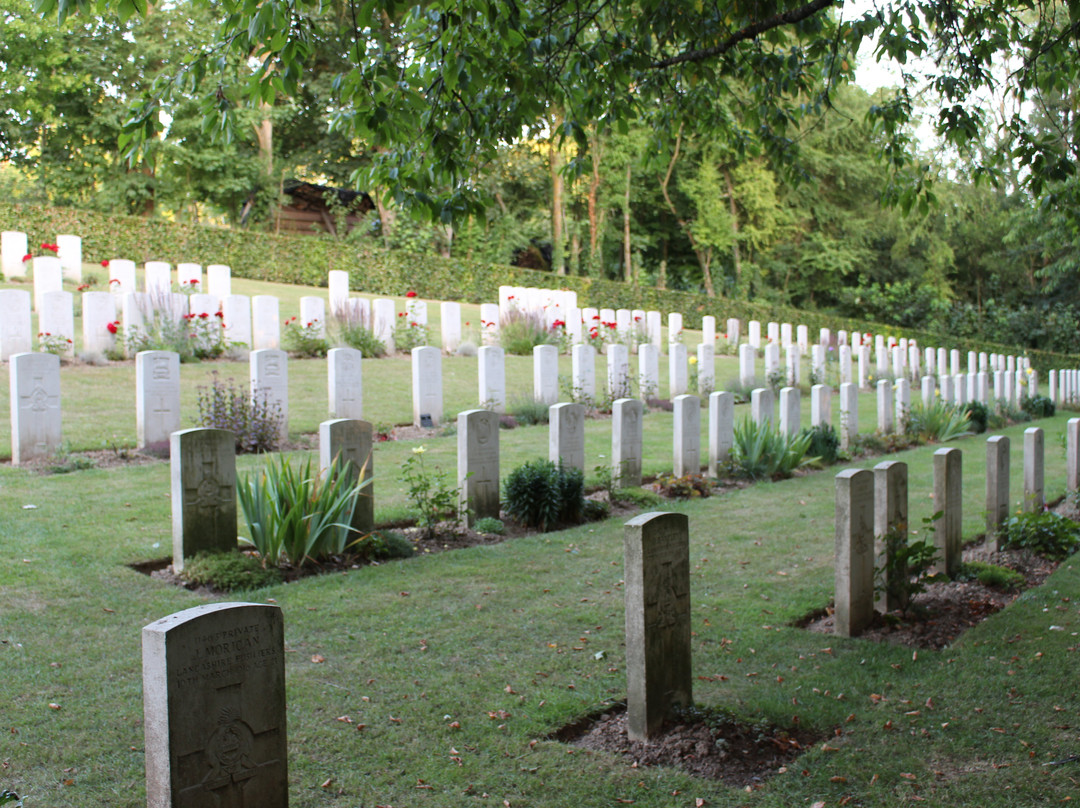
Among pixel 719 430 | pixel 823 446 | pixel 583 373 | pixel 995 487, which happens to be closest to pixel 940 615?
pixel 995 487

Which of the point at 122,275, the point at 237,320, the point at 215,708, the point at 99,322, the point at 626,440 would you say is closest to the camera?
the point at 215,708

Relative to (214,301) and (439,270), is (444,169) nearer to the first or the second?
(214,301)

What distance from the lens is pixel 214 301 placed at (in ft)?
43.4

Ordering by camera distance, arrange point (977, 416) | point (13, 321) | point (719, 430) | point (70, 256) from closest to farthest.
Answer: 1. point (719, 430)
2. point (13, 321)
3. point (977, 416)
4. point (70, 256)

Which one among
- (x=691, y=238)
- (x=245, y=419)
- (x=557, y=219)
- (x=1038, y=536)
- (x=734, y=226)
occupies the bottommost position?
(x=1038, y=536)

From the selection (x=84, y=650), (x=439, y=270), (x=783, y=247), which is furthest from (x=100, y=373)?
(x=783, y=247)

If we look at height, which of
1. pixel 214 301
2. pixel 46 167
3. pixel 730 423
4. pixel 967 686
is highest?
pixel 46 167

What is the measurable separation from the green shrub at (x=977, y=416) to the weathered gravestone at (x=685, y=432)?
30.3 feet

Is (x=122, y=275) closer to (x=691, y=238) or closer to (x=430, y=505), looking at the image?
(x=430, y=505)

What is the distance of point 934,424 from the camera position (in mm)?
14578

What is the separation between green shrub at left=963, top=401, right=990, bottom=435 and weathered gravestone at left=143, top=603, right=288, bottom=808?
16337 millimetres

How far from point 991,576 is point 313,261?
20.9m

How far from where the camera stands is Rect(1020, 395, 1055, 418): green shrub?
21281mm

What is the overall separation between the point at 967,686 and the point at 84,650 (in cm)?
417
